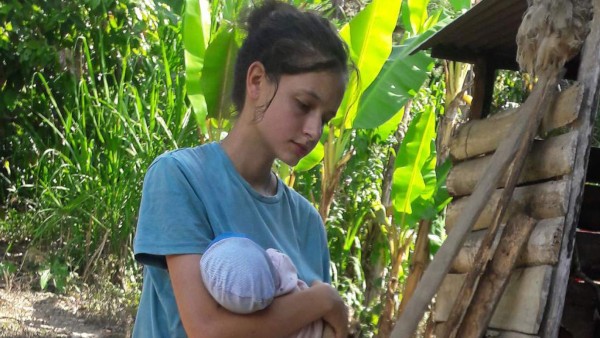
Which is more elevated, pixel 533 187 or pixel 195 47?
pixel 195 47

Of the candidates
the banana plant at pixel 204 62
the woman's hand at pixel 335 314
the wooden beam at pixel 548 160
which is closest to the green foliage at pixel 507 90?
the banana plant at pixel 204 62

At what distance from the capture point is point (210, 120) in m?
5.41

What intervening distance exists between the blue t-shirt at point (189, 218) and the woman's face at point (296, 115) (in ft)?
0.32

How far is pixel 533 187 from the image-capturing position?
3422mm

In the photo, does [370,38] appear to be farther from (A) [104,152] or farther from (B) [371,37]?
(A) [104,152]

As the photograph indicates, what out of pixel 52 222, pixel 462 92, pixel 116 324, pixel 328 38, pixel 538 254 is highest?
pixel 462 92

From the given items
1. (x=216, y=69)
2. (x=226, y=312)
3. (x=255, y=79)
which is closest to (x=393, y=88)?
(x=216, y=69)

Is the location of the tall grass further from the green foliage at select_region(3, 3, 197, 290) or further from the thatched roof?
the thatched roof

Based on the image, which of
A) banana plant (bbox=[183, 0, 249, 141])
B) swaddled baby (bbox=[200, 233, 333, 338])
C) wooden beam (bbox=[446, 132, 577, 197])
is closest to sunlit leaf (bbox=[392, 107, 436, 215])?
banana plant (bbox=[183, 0, 249, 141])

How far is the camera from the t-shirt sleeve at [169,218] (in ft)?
5.13

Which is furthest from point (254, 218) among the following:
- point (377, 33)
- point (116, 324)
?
point (116, 324)

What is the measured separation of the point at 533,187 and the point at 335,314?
6.56ft

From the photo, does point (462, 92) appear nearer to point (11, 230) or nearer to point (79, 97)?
point (79, 97)

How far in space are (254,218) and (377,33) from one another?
3.74 metres
